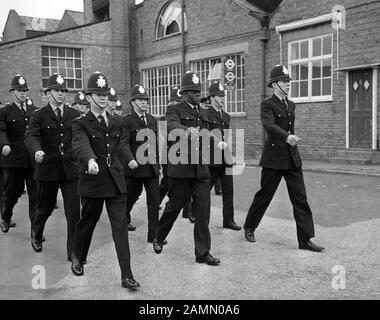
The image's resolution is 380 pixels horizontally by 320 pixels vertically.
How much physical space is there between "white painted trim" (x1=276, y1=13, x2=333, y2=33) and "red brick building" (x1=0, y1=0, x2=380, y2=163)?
0.11 ft

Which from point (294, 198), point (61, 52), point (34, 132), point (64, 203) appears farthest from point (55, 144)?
point (61, 52)

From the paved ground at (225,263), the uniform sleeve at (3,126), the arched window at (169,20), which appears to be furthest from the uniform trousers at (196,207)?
the arched window at (169,20)

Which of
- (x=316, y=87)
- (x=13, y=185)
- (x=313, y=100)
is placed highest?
(x=316, y=87)

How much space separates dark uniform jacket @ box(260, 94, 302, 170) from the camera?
6027 mm

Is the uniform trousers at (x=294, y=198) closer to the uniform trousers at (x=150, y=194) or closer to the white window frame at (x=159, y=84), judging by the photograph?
the uniform trousers at (x=150, y=194)

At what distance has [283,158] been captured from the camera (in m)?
6.05

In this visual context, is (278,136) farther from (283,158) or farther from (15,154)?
(15,154)

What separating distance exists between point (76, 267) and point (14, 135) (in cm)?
314

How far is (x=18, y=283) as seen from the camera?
4.86m

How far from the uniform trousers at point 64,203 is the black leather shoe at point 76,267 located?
21.0 inches

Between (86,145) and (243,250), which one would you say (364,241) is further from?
(86,145)

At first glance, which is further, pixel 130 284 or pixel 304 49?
pixel 304 49

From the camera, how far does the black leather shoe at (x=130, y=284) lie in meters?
4.55
